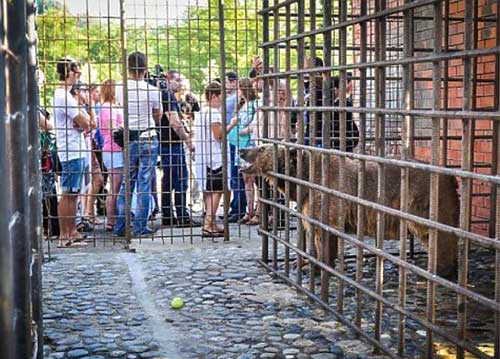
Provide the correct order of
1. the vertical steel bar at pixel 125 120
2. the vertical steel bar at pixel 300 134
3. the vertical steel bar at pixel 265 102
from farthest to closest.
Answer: the vertical steel bar at pixel 125 120
the vertical steel bar at pixel 265 102
the vertical steel bar at pixel 300 134

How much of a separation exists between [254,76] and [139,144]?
2276 mm

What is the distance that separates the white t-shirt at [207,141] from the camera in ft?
38.4

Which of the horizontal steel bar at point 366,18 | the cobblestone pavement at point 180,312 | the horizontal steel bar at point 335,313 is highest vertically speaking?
the horizontal steel bar at point 366,18

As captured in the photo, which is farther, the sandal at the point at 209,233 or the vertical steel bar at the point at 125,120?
the sandal at the point at 209,233

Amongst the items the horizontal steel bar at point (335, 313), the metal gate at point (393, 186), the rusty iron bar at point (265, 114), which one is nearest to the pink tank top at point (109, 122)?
the metal gate at point (393, 186)

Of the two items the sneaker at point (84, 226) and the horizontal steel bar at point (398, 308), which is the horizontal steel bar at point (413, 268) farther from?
the sneaker at point (84, 226)

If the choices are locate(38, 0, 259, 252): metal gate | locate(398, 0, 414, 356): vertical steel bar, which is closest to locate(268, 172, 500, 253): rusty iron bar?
locate(398, 0, 414, 356): vertical steel bar

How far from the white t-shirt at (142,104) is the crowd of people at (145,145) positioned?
1cm

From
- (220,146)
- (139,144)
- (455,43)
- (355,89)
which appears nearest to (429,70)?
(455,43)

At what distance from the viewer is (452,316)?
6.96 metres

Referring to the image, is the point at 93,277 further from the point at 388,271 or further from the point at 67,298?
the point at 388,271

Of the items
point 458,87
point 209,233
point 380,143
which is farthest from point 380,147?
point 209,233

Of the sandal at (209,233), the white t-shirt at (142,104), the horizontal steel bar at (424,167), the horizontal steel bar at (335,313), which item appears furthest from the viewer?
the sandal at (209,233)

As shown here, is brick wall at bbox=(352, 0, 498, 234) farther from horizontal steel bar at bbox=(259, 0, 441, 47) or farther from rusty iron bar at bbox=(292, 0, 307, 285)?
horizontal steel bar at bbox=(259, 0, 441, 47)
